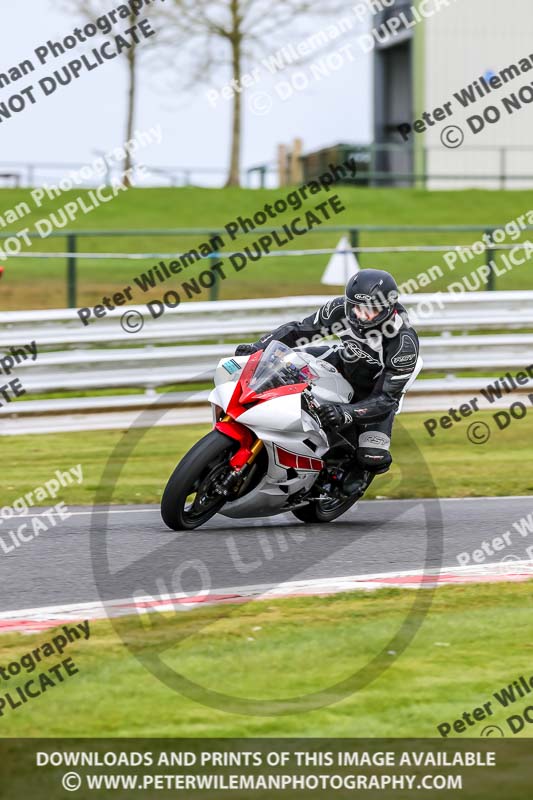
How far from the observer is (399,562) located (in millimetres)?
7695

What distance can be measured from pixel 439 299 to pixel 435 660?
10.3m

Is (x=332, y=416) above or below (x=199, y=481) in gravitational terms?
above

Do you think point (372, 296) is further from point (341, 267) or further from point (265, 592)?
point (341, 267)

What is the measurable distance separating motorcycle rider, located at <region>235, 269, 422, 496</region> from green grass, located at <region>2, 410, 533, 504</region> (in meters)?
1.47

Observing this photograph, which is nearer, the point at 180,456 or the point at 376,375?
the point at 376,375

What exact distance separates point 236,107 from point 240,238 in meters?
8.74

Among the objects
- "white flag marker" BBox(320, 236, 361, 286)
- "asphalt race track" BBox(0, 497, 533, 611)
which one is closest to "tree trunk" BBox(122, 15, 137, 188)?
"white flag marker" BBox(320, 236, 361, 286)

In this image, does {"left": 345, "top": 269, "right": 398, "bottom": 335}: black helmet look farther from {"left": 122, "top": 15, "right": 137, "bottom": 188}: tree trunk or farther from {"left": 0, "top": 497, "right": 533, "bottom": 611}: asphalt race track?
{"left": 122, "top": 15, "right": 137, "bottom": 188}: tree trunk

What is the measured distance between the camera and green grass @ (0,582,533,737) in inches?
196

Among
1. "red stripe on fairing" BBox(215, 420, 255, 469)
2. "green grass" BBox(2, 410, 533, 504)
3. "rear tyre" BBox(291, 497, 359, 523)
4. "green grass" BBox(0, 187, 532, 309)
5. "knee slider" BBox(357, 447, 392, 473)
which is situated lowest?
"green grass" BBox(0, 187, 532, 309)

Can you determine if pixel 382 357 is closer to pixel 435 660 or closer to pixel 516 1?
pixel 435 660

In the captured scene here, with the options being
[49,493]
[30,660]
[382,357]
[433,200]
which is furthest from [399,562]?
[433,200]

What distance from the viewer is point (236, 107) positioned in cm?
3547

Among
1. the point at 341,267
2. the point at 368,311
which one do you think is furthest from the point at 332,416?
the point at 341,267
